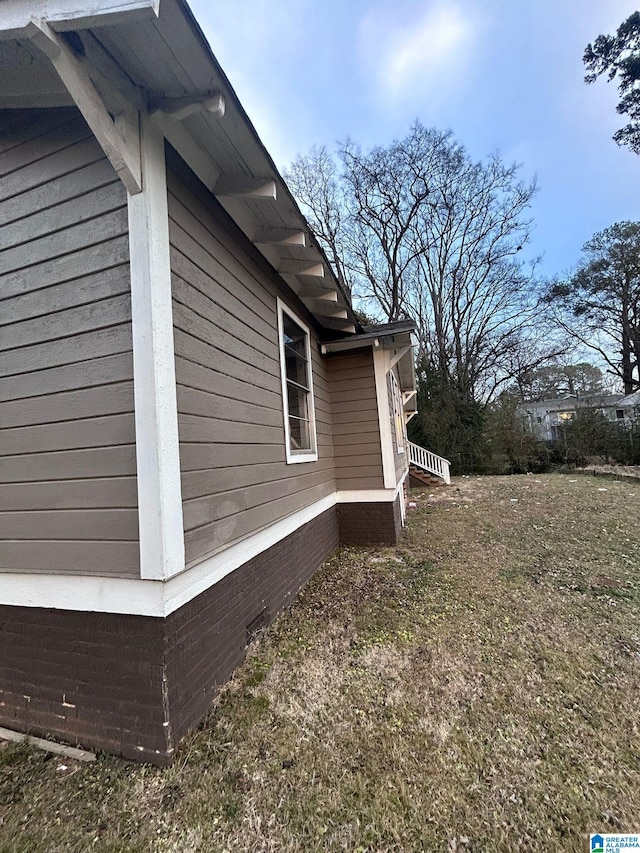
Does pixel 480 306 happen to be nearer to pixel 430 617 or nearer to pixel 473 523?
pixel 473 523

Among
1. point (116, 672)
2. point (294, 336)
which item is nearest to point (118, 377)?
point (116, 672)

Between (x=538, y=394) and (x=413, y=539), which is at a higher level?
(x=538, y=394)

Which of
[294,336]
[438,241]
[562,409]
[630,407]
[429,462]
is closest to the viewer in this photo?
[294,336]

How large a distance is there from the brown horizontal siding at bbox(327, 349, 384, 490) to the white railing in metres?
7.24

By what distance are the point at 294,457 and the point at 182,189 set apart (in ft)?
7.69

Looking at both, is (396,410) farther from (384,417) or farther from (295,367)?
(295,367)

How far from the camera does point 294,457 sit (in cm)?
369

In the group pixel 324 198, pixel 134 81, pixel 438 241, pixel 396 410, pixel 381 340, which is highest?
pixel 324 198

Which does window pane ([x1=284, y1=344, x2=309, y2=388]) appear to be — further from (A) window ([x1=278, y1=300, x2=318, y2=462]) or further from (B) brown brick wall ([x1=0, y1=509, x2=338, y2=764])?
(B) brown brick wall ([x1=0, y1=509, x2=338, y2=764])

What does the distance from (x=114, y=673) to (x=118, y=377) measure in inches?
56.3

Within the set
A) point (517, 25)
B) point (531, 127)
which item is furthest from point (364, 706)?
point (531, 127)

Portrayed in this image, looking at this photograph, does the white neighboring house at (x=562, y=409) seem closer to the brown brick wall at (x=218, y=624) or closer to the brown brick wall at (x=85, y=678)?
the brown brick wall at (x=218, y=624)

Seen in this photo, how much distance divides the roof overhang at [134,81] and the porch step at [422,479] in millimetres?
11087

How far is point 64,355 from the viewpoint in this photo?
1.94m
